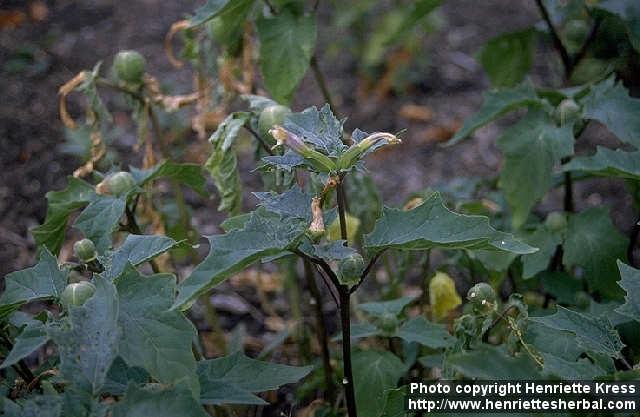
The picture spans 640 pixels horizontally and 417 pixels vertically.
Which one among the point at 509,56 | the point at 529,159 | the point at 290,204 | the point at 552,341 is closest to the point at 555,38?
the point at 509,56

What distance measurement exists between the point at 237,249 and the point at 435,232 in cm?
28

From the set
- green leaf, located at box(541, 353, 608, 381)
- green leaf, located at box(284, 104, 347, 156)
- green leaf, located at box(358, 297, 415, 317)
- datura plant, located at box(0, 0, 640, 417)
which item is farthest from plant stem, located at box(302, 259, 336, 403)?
A: green leaf, located at box(541, 353, 608, 381)

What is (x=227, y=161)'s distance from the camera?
1346 millimetres

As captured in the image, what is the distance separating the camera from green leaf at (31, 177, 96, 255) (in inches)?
53.7

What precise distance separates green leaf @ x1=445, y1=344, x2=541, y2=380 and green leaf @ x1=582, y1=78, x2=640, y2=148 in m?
0.75

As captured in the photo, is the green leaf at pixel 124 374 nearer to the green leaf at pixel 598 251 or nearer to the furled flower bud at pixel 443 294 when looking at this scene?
the furled flower bud at pixel 443 294

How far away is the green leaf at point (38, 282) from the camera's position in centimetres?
107

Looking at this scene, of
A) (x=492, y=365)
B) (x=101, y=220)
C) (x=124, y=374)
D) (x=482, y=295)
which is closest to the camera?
(x=492, y=365)

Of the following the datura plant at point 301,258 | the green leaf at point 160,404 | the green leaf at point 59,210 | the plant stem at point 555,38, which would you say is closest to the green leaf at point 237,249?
the datura plant at point 301,258

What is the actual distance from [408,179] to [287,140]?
5.95ft

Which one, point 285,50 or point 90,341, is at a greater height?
point 285,50

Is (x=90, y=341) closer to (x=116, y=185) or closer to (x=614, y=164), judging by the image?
(x=116, y=185)

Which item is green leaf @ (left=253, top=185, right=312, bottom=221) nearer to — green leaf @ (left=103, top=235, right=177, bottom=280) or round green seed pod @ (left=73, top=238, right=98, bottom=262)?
green leaf @ (left=103, top=235, right=177, bottom=280)

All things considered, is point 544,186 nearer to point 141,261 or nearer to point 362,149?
point 362,149
